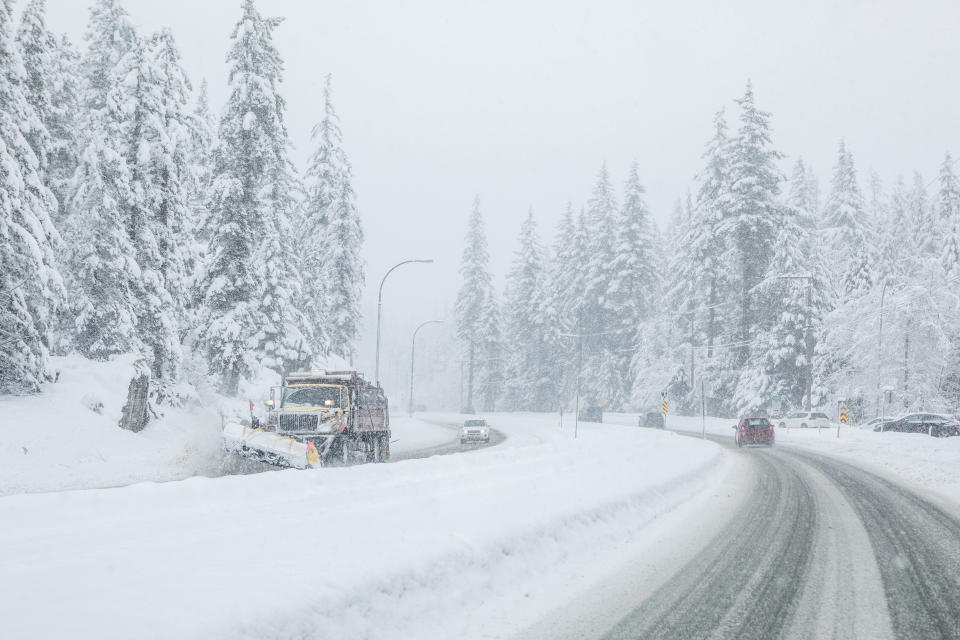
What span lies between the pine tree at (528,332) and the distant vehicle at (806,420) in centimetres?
3259

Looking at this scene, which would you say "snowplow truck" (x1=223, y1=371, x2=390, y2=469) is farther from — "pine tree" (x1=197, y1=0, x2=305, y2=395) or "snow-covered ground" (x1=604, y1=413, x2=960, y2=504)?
"snow-covered ground" (x1=604, y1=413, x2=960, y2=504)

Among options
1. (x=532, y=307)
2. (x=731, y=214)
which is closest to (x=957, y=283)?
(x=731, y=214)

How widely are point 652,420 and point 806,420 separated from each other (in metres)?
10.8

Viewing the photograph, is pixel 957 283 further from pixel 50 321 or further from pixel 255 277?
pixel 50 321

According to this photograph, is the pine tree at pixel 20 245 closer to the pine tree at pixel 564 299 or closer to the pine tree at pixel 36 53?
the pine tree at pixel 36 53

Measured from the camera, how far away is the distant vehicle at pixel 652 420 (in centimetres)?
5206

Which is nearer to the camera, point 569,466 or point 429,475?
point 429,475

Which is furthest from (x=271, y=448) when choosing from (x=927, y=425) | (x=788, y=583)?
(x=927, y=425)

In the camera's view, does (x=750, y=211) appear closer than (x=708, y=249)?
Yes

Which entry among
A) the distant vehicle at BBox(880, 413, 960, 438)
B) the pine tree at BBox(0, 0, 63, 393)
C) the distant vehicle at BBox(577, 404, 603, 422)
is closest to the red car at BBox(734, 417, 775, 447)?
the distant vehicle at BBox(880, 413, 960, 438)

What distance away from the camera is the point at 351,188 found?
45562 millimetres

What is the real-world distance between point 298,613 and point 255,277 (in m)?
26.6

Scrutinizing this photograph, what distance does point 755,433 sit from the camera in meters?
34.8

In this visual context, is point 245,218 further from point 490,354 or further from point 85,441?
point 490,354
